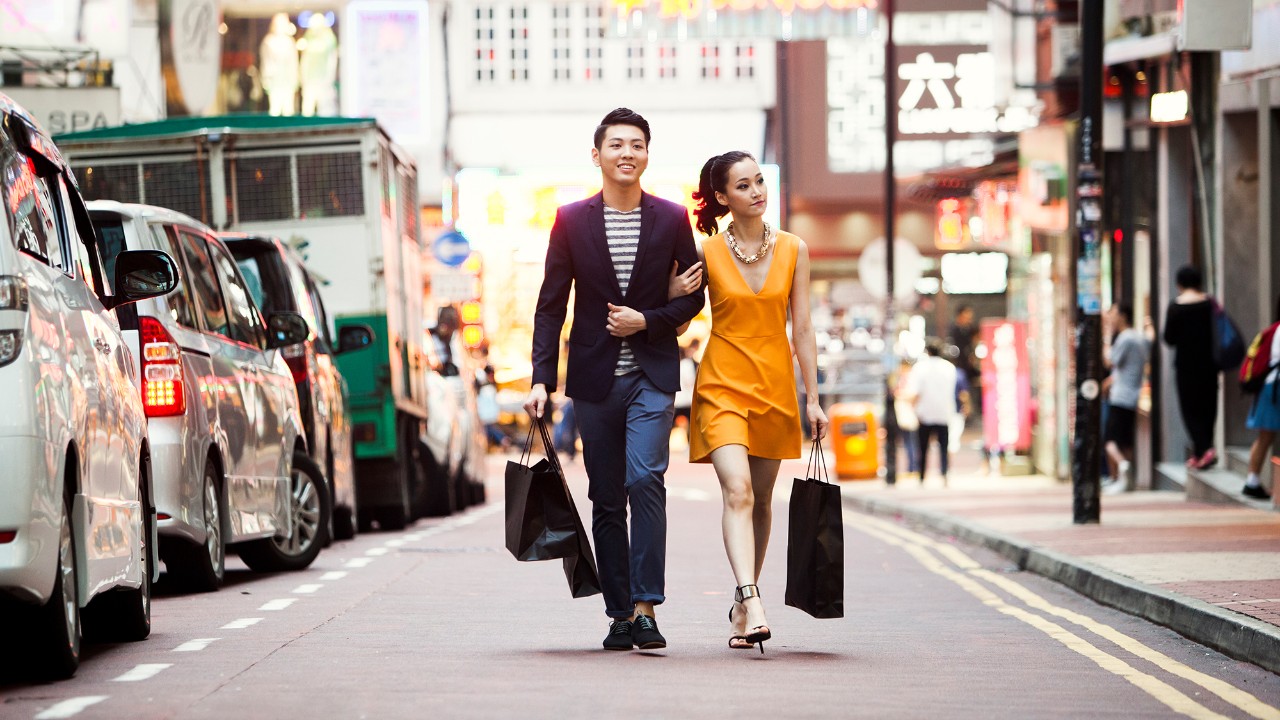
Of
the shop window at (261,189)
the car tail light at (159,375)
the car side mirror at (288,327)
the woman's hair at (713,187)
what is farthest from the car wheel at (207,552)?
the shop window at (261,189)

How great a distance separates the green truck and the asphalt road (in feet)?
17.0

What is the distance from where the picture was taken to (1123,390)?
23922 millimetres

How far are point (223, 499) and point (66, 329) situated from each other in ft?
14.8

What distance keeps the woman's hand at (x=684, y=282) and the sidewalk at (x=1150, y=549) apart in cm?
267

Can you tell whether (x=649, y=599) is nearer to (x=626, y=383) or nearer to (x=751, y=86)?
(x=626, y=383)

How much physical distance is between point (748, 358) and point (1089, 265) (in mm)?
8842

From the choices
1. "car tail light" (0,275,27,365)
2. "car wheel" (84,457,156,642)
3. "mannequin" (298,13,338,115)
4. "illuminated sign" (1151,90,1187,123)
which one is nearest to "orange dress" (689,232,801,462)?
"car wheel" (84,457,156,642)

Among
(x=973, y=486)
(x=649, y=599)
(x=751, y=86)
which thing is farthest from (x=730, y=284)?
(x=751, y=86)

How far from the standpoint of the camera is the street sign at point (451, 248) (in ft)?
117

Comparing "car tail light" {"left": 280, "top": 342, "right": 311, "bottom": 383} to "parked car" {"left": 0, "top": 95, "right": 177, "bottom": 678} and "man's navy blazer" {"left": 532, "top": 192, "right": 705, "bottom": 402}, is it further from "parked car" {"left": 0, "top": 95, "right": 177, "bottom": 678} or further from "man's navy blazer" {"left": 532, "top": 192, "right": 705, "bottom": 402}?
"man's navy blazer" {"left": 532, "top": 192, "right": 705, "bottom": 402}

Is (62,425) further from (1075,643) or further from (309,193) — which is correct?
(309,193)

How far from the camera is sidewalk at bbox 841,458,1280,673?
10461 mm

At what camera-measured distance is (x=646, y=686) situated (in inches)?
318

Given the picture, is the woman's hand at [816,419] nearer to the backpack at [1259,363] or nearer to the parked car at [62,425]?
the parked car at [62,425]
